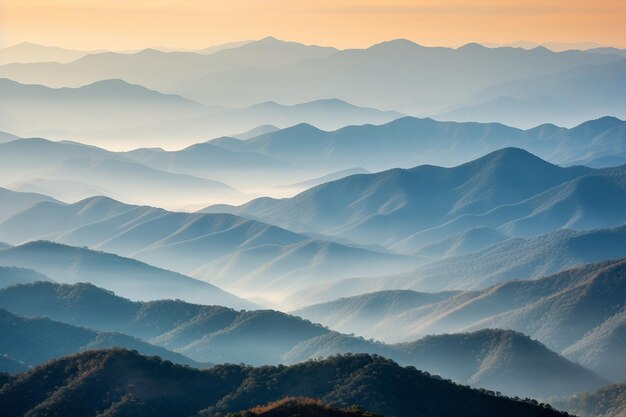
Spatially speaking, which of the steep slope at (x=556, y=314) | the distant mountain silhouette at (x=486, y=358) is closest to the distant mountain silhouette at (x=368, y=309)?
the steep slope at (x=556, y=314)

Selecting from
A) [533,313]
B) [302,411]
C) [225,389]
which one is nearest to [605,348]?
[533,313]

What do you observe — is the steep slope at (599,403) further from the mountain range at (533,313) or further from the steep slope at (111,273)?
the steep slope at (111,273)

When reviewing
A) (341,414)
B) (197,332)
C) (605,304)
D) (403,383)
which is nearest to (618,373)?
(605,304)

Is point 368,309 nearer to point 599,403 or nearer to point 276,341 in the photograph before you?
point 276,341

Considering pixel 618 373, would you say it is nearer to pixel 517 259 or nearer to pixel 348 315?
pixel 348 315

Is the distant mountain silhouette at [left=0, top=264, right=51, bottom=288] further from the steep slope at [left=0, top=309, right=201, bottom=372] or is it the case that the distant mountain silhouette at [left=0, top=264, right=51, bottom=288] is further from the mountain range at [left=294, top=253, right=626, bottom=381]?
the mountain range at [left=294, top=253, right=626, bottom=381]

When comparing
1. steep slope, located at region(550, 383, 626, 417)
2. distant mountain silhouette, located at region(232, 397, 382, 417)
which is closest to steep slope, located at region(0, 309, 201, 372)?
steep slope, located at region(550, 383, 626, 417)

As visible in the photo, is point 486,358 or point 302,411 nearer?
point 302,411
